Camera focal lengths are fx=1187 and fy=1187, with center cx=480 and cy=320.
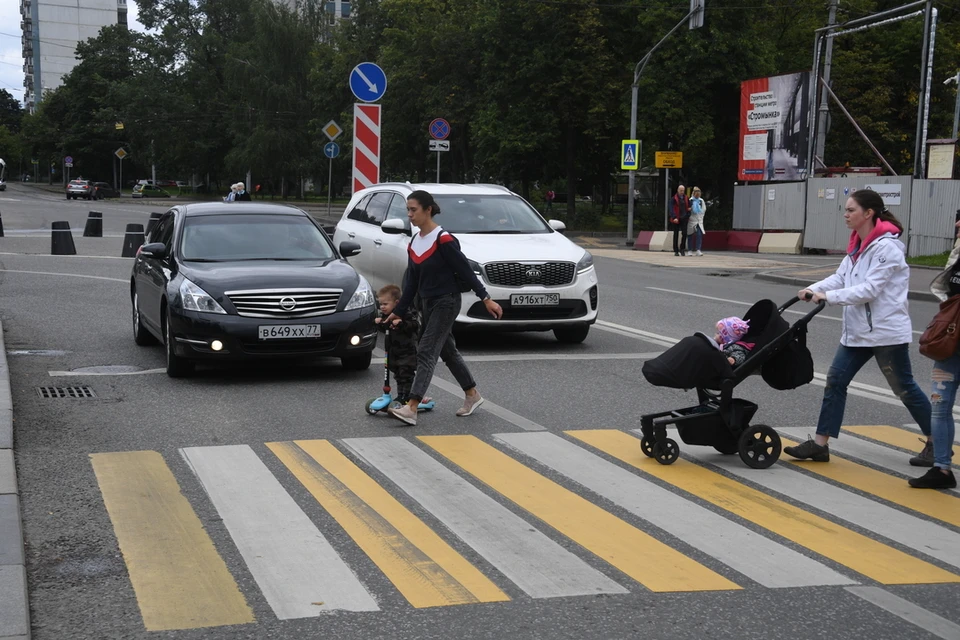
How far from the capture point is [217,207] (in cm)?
1181

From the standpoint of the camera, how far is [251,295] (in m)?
9.94

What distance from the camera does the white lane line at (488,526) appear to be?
16.2 ft

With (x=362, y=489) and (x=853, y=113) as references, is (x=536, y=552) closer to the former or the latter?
(x=362, y=489)

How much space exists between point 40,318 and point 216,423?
22.4ft

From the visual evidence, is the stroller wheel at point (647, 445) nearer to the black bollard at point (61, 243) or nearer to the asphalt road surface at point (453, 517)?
the asphalt road surface at point (453, 517)

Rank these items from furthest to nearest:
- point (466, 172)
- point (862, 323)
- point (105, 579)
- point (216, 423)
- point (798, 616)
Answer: point (466, 172)
point (216, 423)
point (862, 323)
point (105, 579)
point (798, 616)

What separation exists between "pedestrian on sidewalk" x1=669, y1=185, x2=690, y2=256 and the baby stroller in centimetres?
2377

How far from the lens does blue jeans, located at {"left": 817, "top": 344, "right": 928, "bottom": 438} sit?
711 centimetres

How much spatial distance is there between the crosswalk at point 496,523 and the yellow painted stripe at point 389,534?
0.01 meters


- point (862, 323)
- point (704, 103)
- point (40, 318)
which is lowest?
point (40, 318)

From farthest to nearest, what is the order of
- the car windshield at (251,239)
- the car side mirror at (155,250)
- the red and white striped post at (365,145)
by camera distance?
1. the red and white striped post at (365,145)
2. the car windshield at (251,239)
3. the car side mirror at (155,250)

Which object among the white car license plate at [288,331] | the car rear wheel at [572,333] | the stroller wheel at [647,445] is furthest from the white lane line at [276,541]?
the car rear wheel at [572,333]

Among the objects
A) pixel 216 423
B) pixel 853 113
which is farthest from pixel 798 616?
pixel 853 113

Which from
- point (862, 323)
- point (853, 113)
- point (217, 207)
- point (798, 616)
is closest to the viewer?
point (798, 616)
